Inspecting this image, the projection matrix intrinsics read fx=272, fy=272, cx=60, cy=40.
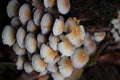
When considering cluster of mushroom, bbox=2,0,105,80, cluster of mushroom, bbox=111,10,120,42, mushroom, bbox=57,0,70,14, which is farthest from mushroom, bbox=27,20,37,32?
cluster of mushroom, bbox=111,10,120,42

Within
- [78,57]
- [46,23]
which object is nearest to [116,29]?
[78,57]

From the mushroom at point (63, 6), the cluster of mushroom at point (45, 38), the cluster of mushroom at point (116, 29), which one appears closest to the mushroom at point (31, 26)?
the cluster of mushroom at point (45, 38)

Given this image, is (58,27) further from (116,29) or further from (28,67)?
(116,29)

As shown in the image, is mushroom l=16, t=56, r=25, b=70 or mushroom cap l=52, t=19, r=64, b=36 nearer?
mushroom cap l=52, t=19, r=64, b=36

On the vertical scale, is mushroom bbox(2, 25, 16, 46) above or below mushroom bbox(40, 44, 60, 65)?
above

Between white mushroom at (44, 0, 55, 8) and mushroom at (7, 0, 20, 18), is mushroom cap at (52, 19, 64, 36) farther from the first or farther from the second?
mushroom at (7, 0, 20, 18)

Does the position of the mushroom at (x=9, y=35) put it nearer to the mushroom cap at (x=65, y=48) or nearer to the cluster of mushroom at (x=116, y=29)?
the mushroom cap at (x=65, y=48)
